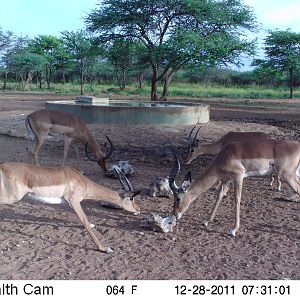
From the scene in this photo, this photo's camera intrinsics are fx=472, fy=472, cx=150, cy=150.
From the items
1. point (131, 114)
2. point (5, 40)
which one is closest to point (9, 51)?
point (5, 40)

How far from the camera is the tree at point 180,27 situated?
84.1 feet

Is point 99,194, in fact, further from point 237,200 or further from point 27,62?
point 27,62

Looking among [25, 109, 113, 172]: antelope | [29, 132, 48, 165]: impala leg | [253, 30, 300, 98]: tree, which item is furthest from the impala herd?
[253, 30, 300, 98]: tree

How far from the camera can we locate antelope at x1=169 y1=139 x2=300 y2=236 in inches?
235

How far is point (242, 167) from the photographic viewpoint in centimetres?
603

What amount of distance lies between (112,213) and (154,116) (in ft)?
30.8

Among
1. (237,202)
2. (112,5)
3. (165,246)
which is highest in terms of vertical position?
(112,5)

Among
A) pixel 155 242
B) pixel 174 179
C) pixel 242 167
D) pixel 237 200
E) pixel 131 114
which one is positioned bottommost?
pixel 155 242

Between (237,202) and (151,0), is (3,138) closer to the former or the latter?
(237,202)

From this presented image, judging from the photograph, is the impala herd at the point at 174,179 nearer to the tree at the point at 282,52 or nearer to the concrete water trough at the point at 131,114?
the concrete water trough at the point at 131,114

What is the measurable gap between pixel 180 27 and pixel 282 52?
56.6 feet

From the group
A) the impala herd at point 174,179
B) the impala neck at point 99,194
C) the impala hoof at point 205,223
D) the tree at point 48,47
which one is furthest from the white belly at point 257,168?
the tree at point 48,47

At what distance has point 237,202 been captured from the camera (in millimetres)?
5875
